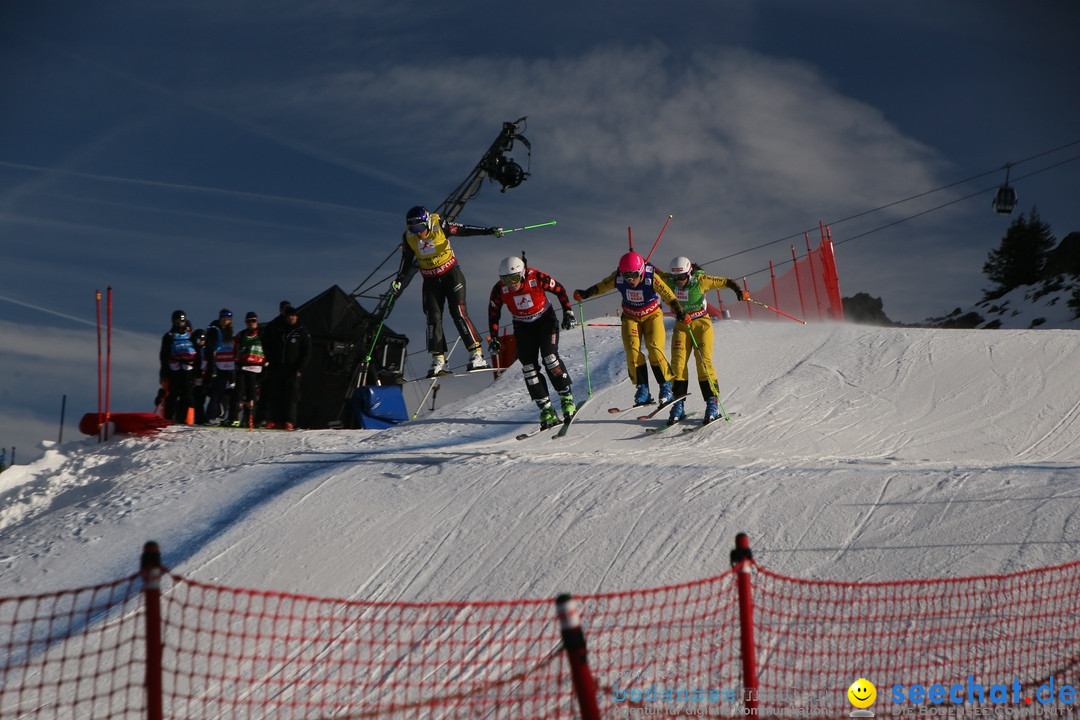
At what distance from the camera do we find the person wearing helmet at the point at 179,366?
12102mm

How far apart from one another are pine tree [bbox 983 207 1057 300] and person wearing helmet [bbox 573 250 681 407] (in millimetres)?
37315

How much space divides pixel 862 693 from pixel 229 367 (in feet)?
33.4

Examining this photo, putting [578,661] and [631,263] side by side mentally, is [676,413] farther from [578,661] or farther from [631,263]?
[578,661]

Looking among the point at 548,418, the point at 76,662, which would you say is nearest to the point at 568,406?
the point at 548,418

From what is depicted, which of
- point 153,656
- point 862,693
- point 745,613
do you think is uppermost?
point 153,656

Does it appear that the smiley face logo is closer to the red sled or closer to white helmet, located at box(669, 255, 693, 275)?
white helmet, located at box(669, 255, 693, 275)

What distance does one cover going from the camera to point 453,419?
1265 centimetres

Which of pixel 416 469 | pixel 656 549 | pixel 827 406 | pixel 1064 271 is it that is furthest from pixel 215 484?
pixel 1064 271

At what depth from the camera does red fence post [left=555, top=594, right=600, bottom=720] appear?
108 inches

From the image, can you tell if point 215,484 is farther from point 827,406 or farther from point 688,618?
point 827,406

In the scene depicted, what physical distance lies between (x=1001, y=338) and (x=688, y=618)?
10.7m

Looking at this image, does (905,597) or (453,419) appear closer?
(905,597)

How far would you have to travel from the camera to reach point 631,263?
403 inches

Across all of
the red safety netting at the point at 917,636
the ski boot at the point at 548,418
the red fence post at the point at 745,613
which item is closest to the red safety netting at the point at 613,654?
the red safety netting at the point at 917,636
